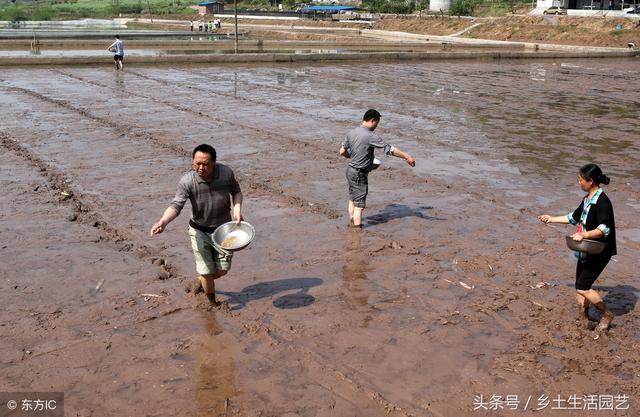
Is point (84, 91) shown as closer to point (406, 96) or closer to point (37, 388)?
point (406, 96)

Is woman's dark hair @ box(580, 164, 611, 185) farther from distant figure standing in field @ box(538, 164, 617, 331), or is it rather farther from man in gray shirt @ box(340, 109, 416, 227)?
man in gray shirt @ box(340, 109, 416, 227)

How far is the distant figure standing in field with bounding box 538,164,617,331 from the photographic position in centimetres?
550

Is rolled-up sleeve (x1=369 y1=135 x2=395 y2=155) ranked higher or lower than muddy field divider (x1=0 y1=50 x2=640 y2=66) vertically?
lower

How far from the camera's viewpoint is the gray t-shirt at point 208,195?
5.70m

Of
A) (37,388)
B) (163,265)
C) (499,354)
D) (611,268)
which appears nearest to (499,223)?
(611,268)

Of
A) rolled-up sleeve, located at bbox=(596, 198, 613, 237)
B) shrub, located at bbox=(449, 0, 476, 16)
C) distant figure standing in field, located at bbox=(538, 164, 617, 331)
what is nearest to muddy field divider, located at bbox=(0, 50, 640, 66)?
distant figure standing in field, located at bbox=(538, 164, 617, 331)

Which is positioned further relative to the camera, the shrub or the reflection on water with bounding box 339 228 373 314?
the shrub

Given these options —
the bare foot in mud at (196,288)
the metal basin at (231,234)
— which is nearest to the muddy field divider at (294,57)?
the bare foot in mud at (196,288)

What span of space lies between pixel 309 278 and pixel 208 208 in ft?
5.49

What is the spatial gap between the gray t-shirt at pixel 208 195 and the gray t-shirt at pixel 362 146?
263 centimetres

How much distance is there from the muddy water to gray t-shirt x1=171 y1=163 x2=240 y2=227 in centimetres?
96

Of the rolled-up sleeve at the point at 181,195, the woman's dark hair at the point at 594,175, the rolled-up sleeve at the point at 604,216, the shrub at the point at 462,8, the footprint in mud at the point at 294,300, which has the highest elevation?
the shrub at the point at 462,8

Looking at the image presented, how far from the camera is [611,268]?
7402 millimetres

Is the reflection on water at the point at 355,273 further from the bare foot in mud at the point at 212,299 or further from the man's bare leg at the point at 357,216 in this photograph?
the bare foot in mud at the point at 212,299
